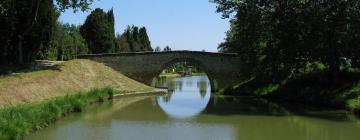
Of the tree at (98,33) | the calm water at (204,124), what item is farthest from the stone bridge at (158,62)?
the tree at (98,33)

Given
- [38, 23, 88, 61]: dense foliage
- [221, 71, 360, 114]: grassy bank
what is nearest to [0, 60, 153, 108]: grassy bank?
[38, 23, 88, 61]: dense foliage

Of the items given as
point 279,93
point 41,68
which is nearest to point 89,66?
point 41,68

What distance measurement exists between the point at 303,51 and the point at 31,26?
17.8 metres

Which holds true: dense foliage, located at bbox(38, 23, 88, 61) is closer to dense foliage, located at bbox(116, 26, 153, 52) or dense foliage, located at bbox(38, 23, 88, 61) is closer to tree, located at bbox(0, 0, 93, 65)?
tree, located at bbox(0, 0, 93, 65)

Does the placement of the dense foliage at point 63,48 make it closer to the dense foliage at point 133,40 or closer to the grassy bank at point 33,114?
the dense foliage at point 133,40

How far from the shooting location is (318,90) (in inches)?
1407

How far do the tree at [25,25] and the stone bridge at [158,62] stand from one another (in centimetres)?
774

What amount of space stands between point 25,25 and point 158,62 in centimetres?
1461

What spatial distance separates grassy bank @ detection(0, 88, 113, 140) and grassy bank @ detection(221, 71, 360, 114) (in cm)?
1345

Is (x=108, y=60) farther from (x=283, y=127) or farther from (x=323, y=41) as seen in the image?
(x=283, y=127)

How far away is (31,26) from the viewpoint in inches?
1503

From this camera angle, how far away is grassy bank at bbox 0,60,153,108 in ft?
98.1

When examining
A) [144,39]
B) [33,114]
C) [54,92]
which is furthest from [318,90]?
[144,39]

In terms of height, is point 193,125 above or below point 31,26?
below
